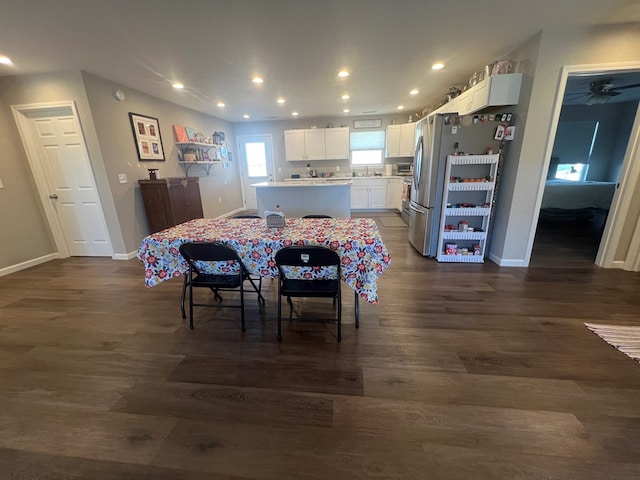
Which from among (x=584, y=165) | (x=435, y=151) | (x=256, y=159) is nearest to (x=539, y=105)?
(x=435, y=151)

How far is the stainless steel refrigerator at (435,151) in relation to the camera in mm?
3043

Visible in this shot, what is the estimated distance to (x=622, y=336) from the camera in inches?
74.0

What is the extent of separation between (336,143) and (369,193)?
5.16 ft

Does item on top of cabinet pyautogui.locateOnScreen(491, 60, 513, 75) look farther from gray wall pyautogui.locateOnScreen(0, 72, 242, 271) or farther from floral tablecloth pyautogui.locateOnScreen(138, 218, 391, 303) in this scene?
gray wall pyautogui.locateOnScreen(0, 72, 242, 271)

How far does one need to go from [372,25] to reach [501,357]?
2.90 m

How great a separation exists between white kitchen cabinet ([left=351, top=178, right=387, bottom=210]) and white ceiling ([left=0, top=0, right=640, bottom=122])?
2893mm

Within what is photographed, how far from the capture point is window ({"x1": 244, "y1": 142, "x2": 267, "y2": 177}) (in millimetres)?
7246

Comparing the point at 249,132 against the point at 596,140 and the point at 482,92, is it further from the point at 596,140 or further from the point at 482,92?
the point at 596,140

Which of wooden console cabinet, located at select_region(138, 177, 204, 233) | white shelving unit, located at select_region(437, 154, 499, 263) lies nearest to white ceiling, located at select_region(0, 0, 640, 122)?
white shelving unit, located at select_region(437, 154, 499, 263)

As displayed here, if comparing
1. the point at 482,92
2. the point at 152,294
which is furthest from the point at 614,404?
the point at 152,294

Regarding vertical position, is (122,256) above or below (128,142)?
below

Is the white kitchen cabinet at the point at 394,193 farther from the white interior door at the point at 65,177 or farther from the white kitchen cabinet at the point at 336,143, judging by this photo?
the white interior door at the point at 65,177

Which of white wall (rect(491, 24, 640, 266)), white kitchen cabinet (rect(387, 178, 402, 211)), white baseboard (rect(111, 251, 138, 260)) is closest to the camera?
white wall (rect(491, 24, 640, 266))

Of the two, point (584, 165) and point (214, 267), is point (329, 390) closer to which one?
point (214, 267)
